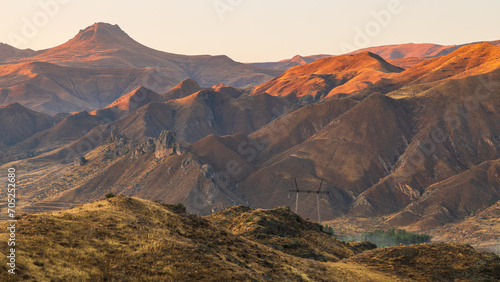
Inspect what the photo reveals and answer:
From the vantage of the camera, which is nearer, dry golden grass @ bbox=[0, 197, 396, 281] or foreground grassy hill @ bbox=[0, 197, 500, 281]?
dry golden grass @ bbox=[0, 197, 396, 281]

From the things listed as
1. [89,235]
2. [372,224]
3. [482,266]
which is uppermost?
[89,235]

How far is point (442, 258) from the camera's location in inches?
2370

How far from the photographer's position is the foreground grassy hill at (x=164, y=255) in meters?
37.5

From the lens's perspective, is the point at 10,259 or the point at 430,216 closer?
the point at 10,259

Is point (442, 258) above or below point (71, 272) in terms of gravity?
below

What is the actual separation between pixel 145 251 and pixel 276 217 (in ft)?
135

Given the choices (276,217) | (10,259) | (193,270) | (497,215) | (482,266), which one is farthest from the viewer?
(497,215)

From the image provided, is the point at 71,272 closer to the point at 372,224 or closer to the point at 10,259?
the point at 10,259

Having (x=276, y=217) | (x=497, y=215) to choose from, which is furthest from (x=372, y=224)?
(x=276, y=217)

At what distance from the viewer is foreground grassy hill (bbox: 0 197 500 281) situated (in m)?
37.5

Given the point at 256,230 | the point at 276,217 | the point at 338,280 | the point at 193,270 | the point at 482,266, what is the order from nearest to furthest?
the point at 193,270
the point at 338,280
the point at 482,266
the point at 256,230
the point at 276,217

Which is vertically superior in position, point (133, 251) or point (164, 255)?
point (133, 251)

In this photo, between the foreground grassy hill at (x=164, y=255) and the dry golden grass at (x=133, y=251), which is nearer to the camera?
the dry golden grass at (x=133, y=251)

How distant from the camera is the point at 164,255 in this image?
41219 millimetres
